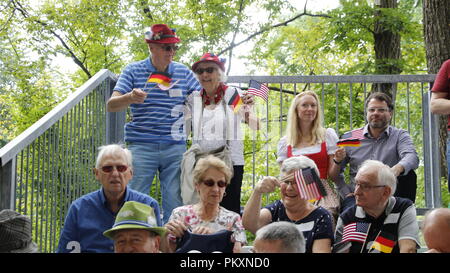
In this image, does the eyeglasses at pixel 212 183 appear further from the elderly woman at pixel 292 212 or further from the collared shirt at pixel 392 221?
the collared shirt at pixel 392 221

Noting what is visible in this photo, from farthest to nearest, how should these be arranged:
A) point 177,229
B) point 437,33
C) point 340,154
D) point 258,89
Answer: point 437,33, point 258,89, point 340,154, point 177,229

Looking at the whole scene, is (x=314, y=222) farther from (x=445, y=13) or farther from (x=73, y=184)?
(x=445, y=13)

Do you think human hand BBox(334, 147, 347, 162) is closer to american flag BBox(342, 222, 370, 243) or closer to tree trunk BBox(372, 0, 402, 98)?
american flag BBox(342, 222, 370, 243)

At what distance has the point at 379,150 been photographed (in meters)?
4.55

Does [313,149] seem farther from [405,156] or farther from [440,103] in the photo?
[440,103]

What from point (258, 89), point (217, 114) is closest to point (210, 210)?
point (217, 114)

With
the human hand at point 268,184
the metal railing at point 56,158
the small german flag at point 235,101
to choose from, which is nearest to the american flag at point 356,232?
the human hand at point 268,184

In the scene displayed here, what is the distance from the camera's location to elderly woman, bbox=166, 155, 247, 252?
3.64 metres

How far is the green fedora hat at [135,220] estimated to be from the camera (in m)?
3.05

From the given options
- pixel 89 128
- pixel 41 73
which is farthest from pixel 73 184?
pixel 41 73

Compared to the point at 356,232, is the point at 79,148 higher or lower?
higher

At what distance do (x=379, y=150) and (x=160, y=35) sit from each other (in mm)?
1886

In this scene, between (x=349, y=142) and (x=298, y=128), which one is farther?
(x=298, y=128)

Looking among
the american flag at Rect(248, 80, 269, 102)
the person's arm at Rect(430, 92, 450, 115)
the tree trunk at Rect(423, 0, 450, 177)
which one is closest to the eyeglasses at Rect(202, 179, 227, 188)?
the american flag at Rect(248, 80, 269, 102)
